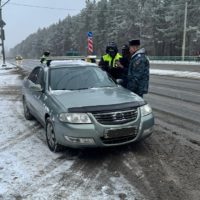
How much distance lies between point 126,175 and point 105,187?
483 millimetres

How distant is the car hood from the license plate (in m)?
0.47

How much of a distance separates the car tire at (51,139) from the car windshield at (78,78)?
0.87 meters

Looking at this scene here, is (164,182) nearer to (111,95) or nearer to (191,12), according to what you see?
(111,95)

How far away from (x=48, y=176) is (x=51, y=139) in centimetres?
123

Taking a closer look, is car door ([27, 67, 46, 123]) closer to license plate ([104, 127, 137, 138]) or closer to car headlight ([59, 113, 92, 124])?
car headlight ([59, 113, 92, 124])

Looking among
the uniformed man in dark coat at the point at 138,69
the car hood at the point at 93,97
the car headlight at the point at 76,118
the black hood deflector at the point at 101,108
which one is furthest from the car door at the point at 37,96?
the uniformed man in dark coat at the point at 138,69

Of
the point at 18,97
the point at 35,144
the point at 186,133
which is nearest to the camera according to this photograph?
the point at 35,144

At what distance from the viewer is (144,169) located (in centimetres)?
520

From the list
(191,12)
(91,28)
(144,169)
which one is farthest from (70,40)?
(144,169)

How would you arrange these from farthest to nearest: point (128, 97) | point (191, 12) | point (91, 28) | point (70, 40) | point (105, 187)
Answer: point (70, 40) < point (91, 28) < point (191, 12) < point (128, 97) < point (105, 187)

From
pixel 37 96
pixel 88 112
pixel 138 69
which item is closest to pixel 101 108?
pixel 88 112

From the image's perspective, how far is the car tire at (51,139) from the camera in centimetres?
603

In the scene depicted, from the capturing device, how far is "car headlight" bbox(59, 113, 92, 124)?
5512 mm

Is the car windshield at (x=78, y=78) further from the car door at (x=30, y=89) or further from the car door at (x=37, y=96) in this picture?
the car door at (x=30, y=89)
